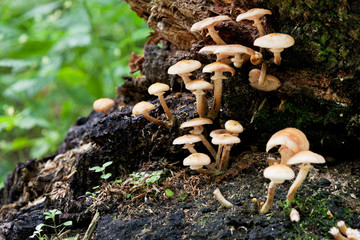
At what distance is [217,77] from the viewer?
2912mm

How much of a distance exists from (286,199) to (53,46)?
7219 mm

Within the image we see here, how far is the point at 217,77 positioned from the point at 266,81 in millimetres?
480

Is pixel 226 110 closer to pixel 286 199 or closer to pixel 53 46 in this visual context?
pixel 286 199

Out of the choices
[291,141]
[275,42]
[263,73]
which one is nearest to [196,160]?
[291,141]

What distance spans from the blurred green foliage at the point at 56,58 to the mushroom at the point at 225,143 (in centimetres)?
354

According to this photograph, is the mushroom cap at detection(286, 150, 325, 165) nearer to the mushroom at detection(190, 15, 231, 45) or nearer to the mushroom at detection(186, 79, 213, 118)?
the mushroom at detection(186, 79, 213, 118)

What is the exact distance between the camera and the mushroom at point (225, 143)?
261 cm

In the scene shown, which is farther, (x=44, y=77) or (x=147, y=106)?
(x=44, y=77)

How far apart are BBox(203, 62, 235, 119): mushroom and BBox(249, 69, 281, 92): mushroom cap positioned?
22 cm

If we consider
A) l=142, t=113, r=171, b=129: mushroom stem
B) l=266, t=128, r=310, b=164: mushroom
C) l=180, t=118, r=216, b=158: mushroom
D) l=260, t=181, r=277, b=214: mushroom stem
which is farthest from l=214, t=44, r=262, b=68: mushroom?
l=260, t=181, r=277, b=214: mushroom stem

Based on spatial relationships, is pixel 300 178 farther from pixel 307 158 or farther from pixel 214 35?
pixel 214 35

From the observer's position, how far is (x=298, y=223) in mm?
2398

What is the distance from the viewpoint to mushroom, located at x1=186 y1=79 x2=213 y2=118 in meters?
2.83

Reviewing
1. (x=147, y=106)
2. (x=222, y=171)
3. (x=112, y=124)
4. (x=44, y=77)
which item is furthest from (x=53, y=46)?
(x=222, y=171)
